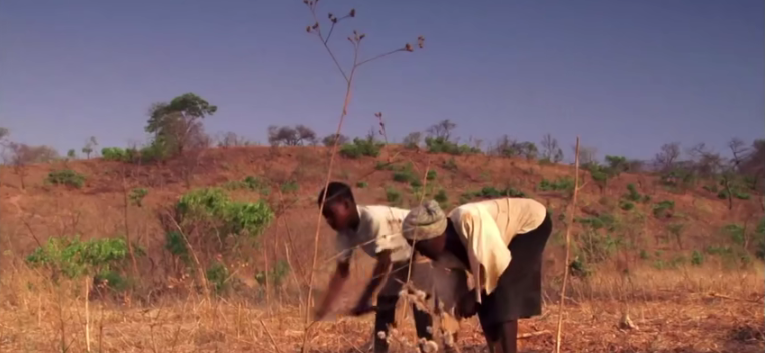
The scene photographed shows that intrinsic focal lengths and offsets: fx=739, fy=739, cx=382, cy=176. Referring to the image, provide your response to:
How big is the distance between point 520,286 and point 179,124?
30.5 m

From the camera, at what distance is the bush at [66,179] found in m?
27.7

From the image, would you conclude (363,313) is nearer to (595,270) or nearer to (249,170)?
(595,270)

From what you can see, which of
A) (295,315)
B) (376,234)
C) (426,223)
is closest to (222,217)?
(295,315)

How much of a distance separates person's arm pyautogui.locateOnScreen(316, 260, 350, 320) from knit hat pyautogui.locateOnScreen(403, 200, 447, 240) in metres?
0.69

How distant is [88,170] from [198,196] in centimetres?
2304

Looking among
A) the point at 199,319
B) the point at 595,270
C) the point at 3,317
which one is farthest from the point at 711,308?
the point at 3,317

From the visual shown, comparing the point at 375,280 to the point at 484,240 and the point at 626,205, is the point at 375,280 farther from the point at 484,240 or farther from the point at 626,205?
the point at 626,205

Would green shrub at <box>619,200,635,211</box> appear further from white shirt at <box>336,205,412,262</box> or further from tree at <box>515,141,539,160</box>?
white shirt at <box>336,205,412,262</box>

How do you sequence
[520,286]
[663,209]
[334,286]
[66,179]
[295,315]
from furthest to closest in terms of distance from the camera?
[663,209] < [66,179] < [295,315] < [334,286] < [520,286]

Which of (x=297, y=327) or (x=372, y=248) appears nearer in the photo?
(x=372, y=248)

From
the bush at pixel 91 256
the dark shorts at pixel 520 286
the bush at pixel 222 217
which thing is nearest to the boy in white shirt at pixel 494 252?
the dark shorts at pixel 520 286

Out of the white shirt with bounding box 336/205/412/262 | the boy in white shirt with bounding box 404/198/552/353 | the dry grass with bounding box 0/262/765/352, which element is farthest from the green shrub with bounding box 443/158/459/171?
the boy in white shirt with bounding box 404/198/552/353

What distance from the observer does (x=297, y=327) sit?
4.88 metres

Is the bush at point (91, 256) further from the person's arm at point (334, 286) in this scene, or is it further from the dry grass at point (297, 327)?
the person's arm at point (334, 286)
